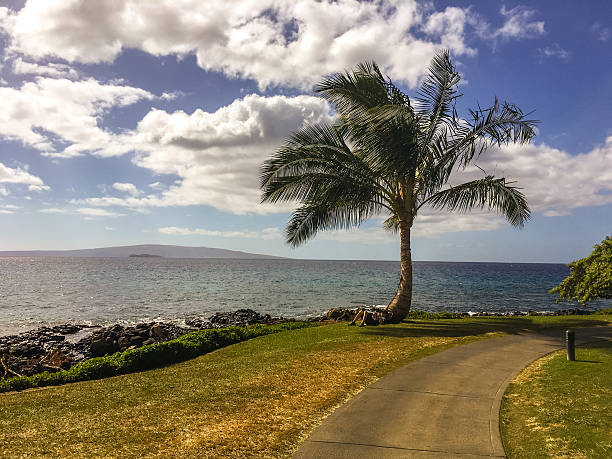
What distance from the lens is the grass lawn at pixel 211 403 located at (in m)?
6.08

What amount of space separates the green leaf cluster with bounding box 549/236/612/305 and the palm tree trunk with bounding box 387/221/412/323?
12.2m

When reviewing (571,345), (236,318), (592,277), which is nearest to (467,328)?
(571,345)

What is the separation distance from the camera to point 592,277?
2325 cm

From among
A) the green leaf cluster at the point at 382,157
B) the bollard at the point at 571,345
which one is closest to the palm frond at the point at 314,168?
the green leaf cluster at the point at 382,157

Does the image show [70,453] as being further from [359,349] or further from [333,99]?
[333,99]

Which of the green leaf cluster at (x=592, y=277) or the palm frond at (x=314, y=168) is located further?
the green leaf cluster at (x=592, y=277)

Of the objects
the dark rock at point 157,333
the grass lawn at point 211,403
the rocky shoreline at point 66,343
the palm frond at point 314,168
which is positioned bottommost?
the rocky shoreline at point 66,343

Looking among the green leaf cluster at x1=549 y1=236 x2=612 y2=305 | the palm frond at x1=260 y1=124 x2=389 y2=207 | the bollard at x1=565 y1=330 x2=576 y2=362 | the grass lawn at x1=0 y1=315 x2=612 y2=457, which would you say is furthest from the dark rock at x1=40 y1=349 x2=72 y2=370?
the green leaf cluster at x1=549 y1=236 x2=612 y2=305

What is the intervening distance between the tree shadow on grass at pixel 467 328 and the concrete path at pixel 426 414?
402 centimetres

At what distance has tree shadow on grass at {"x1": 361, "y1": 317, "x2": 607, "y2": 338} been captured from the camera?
594 inches

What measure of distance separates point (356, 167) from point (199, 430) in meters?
13.3

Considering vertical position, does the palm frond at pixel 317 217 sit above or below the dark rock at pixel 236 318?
above

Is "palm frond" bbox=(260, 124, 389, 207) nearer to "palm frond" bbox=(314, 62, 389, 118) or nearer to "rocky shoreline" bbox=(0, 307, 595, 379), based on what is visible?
"palm frond" bbox=(314, 62, 389, 118)

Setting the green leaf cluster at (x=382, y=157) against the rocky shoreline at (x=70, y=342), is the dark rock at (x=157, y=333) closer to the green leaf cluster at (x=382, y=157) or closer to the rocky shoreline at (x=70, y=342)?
the rocky shoreline at (x=70, y=342)
